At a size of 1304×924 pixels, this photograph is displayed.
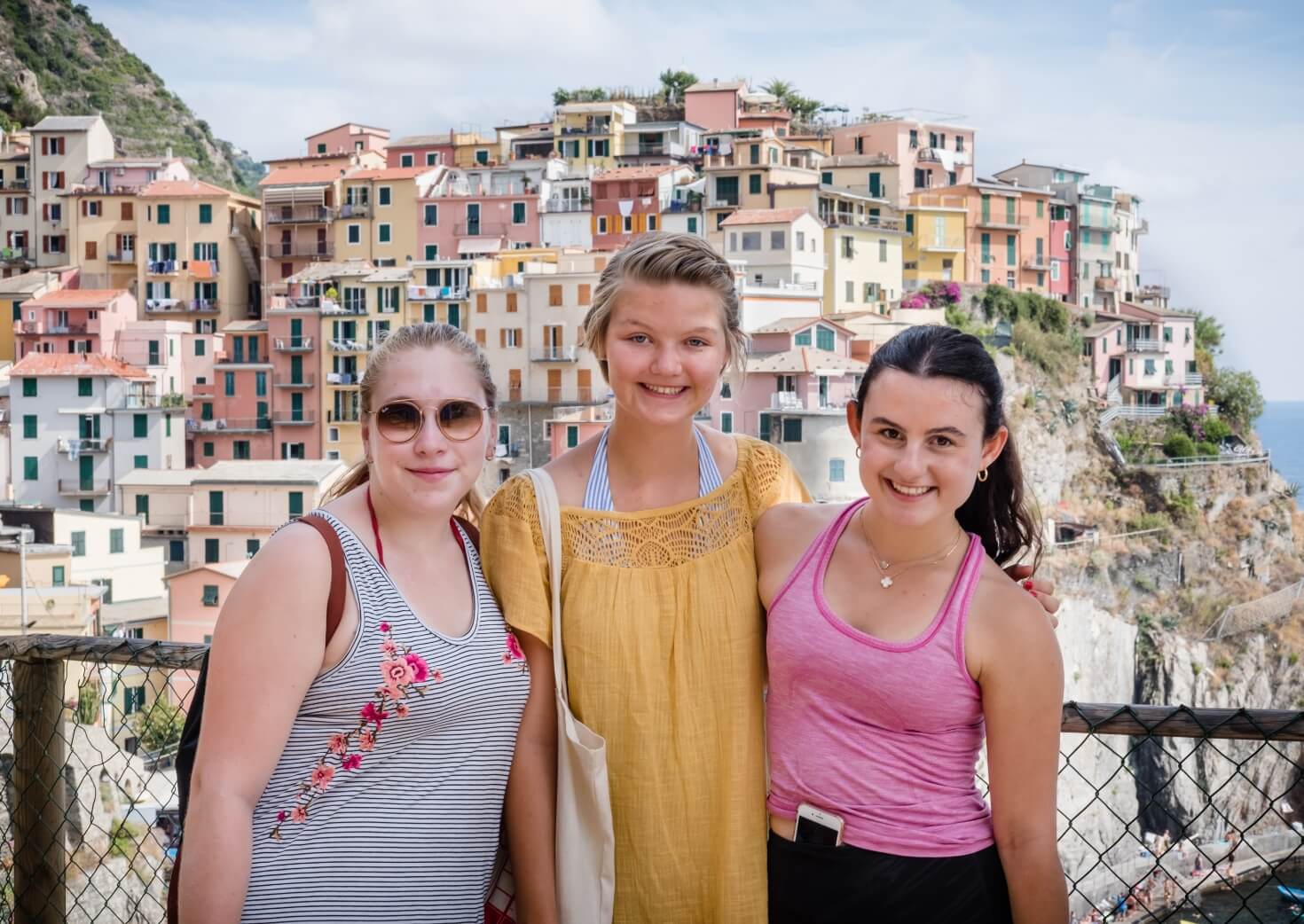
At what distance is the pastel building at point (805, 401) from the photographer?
34.1 metres

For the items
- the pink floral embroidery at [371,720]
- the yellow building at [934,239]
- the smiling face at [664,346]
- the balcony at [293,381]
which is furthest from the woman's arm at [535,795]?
the yellow building at [934,239]

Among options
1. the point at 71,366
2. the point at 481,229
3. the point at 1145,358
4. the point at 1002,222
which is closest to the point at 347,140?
the point at 481,229

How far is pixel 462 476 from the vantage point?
8.22 feet

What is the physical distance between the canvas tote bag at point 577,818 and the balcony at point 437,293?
38.0m

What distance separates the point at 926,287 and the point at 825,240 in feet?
16.1

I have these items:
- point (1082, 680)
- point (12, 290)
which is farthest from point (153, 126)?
point (1082, 680)

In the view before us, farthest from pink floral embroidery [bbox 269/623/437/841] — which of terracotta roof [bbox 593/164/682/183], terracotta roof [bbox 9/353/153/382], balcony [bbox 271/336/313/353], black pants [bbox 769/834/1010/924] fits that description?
terracotta roof [bbox 593/164/682/183]

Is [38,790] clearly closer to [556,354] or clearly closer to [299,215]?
[556,354]

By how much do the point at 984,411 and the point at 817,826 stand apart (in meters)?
0.82

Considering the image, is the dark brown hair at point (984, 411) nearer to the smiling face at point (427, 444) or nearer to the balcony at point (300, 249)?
the smiling face at point (427, 444)

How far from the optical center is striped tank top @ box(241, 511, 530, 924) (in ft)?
7.55

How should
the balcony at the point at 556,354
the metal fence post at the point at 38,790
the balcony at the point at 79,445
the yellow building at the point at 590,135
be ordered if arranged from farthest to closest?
the yellow building at the point at 590,135, the balcony at the point at 556,354, the balcony at the point at 79,445, the metal fence post at the point at 38,790

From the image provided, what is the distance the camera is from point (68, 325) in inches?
1708

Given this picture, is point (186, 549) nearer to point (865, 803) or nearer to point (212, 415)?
point (212, 415)
